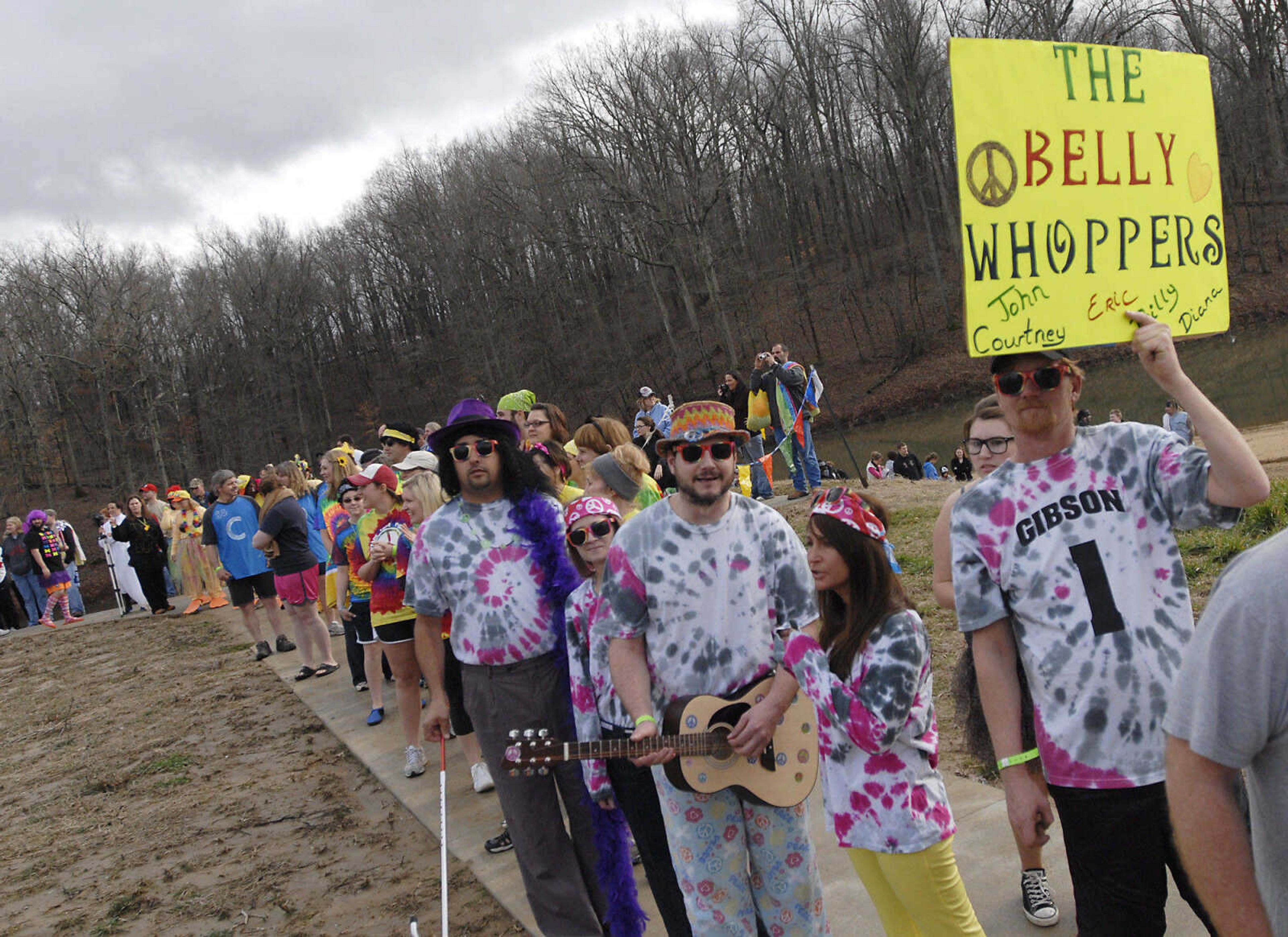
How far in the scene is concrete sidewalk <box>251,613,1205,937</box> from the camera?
3395 millimetres

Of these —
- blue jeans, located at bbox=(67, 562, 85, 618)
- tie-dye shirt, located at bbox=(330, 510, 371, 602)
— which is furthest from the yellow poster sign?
blue jeans, located at bbox=(67, 562, 85, 618)

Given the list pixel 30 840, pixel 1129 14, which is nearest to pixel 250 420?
pixel 1129 14

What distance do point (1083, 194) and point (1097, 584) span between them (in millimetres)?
1011

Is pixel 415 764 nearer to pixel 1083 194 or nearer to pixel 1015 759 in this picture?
pixel 1015 759

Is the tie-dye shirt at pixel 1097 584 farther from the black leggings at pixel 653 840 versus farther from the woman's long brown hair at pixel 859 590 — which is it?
the black leggings at pixel 653 840

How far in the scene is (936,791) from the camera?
2.65m

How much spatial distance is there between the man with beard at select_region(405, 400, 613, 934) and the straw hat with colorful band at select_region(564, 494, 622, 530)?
0.14 m

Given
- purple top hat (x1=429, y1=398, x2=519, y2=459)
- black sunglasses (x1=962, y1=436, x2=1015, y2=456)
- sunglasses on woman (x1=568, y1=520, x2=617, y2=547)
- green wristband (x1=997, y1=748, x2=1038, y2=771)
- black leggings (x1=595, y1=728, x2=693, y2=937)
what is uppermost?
purple top hat (x1=429, y1=398, x2=519, y2=459)

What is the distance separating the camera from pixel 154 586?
15.9m

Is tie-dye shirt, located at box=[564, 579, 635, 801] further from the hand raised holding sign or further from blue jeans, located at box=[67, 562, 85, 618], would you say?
blue jeans, located at box=[67, 562, 85, 618]

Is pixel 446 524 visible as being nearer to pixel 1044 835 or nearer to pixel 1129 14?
pixel 1044 835

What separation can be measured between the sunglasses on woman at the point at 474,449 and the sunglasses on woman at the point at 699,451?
3.31 ft

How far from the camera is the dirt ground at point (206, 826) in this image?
4.94 metres

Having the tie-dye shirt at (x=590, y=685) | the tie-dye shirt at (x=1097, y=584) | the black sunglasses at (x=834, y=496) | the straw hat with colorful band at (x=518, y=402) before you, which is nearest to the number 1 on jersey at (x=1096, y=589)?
the tie-dye shirt at (x=1097, y=584)
